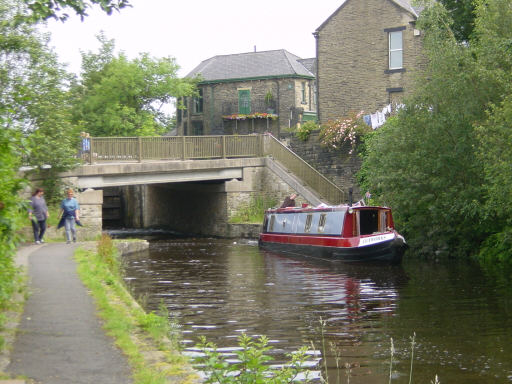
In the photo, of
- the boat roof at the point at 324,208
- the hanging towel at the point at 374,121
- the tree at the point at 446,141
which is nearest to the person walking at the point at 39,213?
the boat roof at the point at 324,208

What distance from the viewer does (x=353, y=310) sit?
12875 millimetres

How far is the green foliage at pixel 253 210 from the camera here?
105 ft

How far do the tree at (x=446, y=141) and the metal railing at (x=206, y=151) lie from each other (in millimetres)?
8908

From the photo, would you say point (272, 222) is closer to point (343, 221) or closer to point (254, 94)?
point (343, 221)

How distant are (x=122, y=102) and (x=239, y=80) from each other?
7.42 meters

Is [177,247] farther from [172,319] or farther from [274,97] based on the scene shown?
[274,97]

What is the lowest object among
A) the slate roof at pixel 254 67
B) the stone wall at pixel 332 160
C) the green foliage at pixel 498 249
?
the green foliage at pixel 498 249

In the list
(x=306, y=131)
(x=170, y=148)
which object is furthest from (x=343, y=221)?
(x=306, y=131)

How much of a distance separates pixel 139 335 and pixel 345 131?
81.7 feet

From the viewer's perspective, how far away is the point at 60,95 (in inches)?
924

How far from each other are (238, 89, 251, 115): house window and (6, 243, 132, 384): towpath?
1375 inches

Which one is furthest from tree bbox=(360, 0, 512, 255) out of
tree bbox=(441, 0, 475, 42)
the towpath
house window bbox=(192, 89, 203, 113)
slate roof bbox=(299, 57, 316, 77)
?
house window bbox=(192, 89, 203, 113)

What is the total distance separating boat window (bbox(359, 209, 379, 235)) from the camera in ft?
71.7

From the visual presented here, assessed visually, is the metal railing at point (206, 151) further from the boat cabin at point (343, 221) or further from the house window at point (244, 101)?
the house window at point (244, 101)
